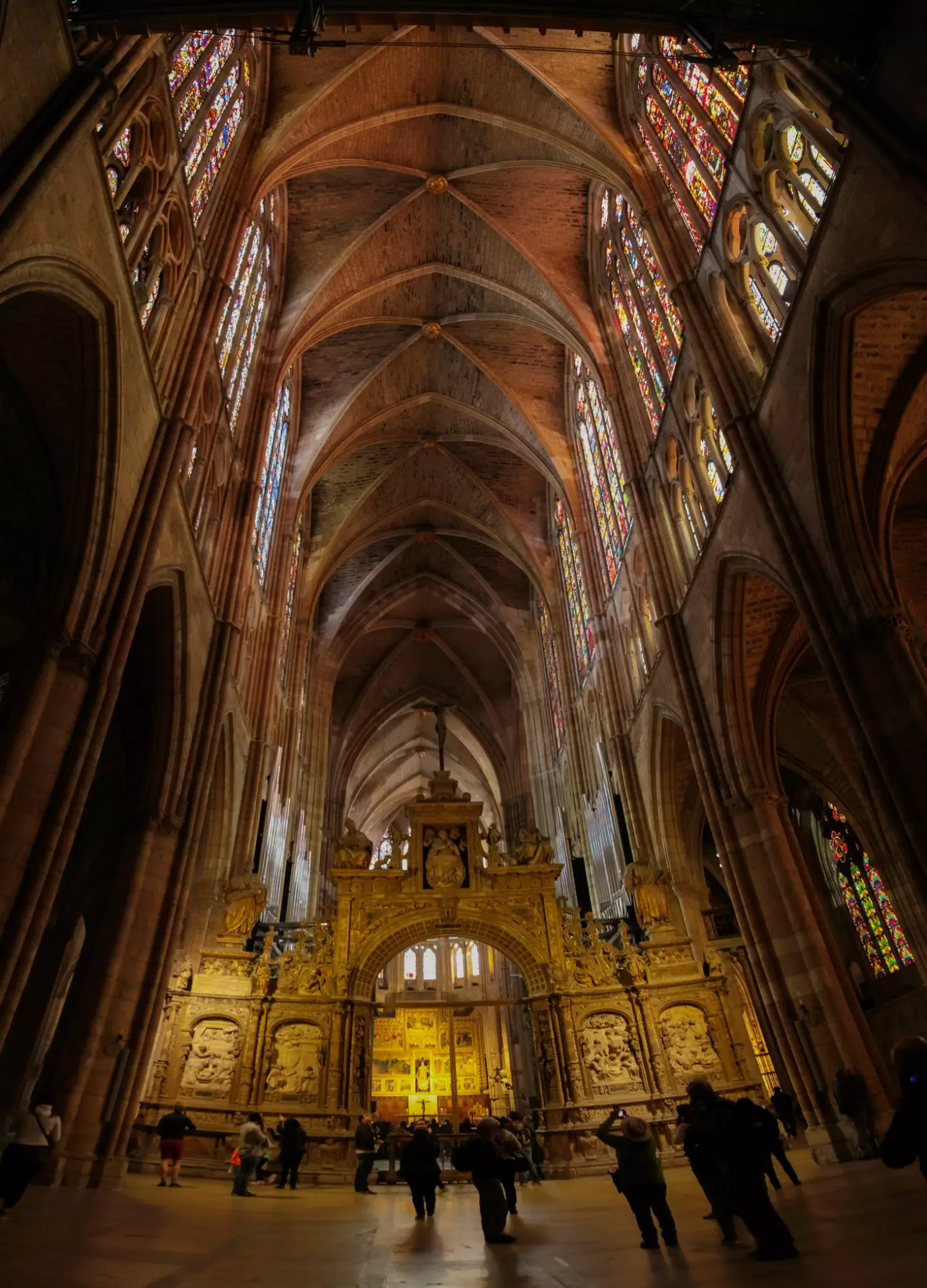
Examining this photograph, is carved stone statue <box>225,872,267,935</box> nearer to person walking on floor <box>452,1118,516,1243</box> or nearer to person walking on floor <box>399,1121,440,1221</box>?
person walking on floor <box>399,1121,440,1221</box>

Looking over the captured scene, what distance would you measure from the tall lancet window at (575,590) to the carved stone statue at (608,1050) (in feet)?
35.0

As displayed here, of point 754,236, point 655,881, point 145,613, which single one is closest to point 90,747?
point 145,613

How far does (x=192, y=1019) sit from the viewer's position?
42.0 feet

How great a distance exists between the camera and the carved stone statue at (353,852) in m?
15.0

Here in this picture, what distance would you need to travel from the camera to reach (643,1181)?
4.99 metres

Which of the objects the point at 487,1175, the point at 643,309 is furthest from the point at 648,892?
the point at 643,309

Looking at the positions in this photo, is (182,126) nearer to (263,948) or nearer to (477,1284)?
(263,948)

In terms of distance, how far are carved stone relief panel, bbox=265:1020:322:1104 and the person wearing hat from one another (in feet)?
29.5

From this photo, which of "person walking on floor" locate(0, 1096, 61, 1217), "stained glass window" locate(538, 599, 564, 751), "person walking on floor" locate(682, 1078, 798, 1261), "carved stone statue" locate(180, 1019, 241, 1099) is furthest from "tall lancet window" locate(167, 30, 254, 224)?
"stained glass window" locate(538, 599, 564, 751)

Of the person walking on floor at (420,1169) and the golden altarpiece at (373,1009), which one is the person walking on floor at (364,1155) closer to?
the golden altarpiece at (373,1009)

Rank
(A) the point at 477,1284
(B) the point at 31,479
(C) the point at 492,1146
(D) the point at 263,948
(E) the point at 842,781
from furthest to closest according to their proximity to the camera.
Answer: (E) the point at 842,781, (D) the point at 263,948, (B) the point at 31,479, (C) the point at 492,1146, (A) the point at 477,1284

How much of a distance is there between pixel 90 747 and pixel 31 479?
3.63m

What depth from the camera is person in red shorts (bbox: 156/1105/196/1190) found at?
10.1m

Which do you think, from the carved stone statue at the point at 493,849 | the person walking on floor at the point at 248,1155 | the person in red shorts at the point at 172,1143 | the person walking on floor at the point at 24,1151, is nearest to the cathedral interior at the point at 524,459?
the carved stone statue at the point at 493,849
